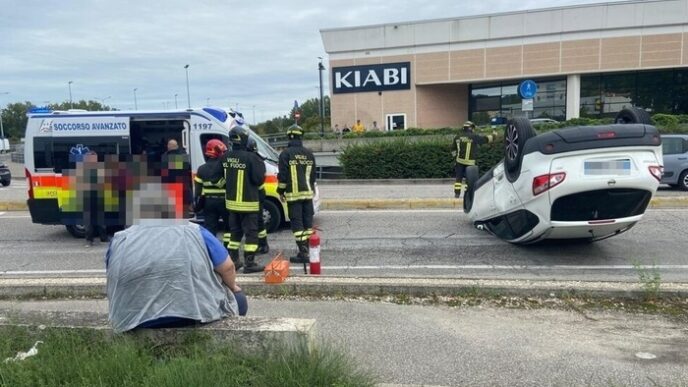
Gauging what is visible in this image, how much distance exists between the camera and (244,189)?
666 cm

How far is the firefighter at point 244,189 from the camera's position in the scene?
6660mm

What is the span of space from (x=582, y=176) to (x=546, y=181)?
0.37m

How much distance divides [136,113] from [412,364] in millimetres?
7679

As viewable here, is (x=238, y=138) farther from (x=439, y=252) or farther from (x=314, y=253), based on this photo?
(x=439, y=252)

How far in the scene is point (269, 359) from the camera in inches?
120

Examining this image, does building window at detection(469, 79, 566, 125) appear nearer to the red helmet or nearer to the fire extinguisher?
the red helmet

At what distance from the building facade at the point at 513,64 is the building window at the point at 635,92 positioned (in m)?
0.07

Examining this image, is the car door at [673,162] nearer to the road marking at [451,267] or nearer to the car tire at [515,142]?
the road marking at [451,267]

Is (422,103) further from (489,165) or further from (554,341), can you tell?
(554,341)

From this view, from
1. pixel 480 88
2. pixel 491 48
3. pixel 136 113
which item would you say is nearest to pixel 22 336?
pixel 136 113

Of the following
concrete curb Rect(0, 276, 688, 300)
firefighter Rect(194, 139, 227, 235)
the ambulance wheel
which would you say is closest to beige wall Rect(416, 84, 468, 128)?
the ambulance wheel

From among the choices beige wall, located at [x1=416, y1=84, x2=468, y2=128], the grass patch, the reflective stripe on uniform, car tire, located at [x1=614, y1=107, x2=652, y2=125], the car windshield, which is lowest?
the grass patch

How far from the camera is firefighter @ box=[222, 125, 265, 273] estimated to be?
666cm

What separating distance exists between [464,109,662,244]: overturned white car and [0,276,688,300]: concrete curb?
93 cm
